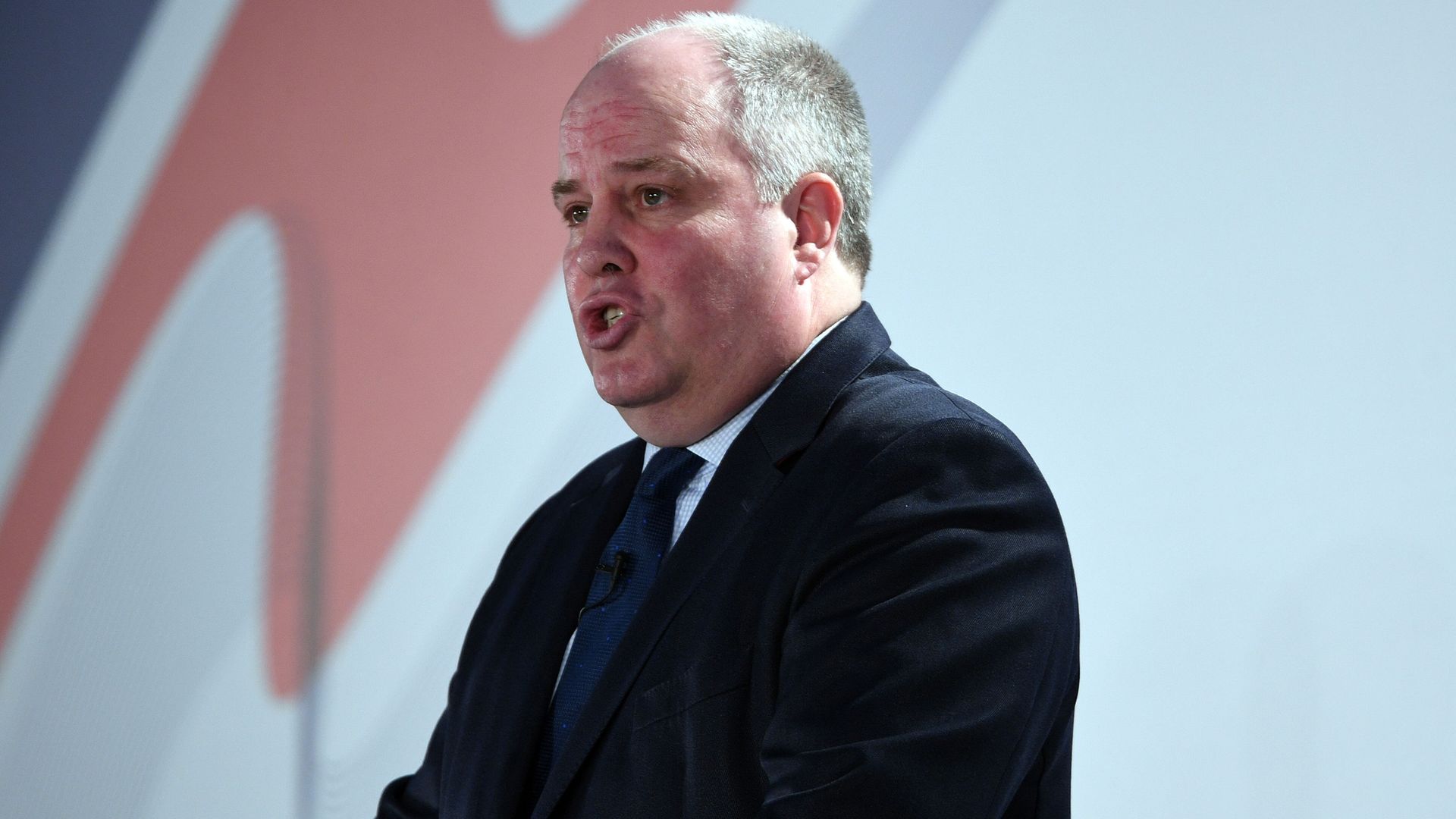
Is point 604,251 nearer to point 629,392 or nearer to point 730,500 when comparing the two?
point 629,392

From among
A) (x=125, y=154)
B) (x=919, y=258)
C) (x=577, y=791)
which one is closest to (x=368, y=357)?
(x=125, y=154)

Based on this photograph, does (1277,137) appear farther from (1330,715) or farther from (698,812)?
(698,812)

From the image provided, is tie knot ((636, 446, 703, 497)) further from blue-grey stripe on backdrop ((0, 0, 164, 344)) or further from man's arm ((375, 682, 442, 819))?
blue-grey stripe on backdrop ((0, 0, 164, 344))

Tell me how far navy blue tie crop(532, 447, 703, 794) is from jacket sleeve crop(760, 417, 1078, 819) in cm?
24

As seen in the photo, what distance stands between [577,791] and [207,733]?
5.24 feet

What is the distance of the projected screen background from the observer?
67.8 inches

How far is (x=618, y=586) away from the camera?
4.34 ft

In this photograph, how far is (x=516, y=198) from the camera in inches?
93.3

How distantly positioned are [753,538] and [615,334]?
24cm

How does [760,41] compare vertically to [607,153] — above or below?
above

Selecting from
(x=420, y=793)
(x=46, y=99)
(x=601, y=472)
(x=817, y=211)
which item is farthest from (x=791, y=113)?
(x=46, y=99)

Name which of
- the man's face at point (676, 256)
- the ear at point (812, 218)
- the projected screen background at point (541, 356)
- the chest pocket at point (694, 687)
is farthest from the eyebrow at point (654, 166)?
the projected screen background at point (541, 356)

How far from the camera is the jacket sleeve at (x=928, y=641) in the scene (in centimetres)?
100

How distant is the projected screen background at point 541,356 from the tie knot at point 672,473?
28.3 inches
